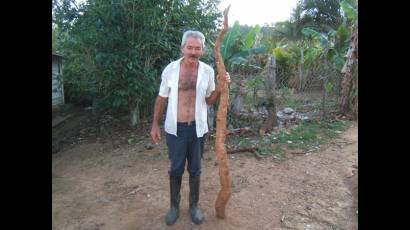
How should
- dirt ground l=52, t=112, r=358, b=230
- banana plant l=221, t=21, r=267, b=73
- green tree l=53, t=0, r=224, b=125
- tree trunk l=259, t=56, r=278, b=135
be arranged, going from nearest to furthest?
dirt ground l=52, t=112, r=358, b=230
green tree l=53, t=0, r=224, b=125
tree trunk l=259, t=56, r=278, b=135
banana plant l=221, t=21, r=267, b=73

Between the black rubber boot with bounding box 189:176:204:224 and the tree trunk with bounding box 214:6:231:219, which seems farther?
the black rubber boot with bounding box 189:176:204:224

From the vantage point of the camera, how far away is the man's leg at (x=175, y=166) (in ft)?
9.28

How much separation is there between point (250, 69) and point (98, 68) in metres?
Result: 3.72

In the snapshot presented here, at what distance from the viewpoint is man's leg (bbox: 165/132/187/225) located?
283 centimetres

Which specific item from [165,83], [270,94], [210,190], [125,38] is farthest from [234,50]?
[165,83]

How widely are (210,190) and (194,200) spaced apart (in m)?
0.79

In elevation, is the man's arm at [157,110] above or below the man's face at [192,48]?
below

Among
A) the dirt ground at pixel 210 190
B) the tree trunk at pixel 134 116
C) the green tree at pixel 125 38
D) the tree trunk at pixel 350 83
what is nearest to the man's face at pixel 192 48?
the dirt ground at pixel 210 190

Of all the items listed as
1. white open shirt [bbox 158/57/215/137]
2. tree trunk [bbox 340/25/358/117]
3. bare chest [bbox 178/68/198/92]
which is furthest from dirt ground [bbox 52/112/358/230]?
tree trunk [bbox 340/25/358/117]

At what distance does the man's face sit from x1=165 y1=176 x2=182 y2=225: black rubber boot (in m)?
1.16

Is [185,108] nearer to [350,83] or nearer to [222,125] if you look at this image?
[222,125]

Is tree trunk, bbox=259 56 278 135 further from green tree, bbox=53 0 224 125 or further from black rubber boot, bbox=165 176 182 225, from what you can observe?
black rubber boot, bbox=165 176 182 225

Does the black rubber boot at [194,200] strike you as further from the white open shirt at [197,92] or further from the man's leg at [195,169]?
the white open shirt at [197,92]

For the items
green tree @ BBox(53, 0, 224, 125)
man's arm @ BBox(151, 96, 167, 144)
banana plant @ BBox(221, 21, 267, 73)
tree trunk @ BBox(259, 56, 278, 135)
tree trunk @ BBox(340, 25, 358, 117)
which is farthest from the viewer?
tree trunk @ BBox(340, 25, 358, 117)
